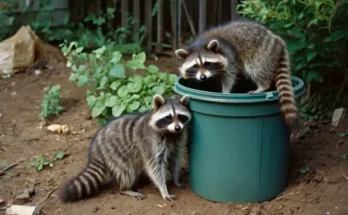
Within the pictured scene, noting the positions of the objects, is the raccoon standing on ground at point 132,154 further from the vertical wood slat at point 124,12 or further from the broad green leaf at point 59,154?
the vertical wood slat at point 124,12

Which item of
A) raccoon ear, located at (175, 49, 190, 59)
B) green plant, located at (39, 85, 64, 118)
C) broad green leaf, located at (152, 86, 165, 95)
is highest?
raccoon ear, located at (175, 49, 190, 59)

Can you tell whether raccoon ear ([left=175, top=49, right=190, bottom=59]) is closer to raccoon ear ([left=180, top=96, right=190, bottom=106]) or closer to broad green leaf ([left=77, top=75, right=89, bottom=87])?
raccoon ear ([left=180, top=96, right=190, bottom=106])

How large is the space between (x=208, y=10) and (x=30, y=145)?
9.73 ft

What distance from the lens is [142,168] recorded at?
437 cm

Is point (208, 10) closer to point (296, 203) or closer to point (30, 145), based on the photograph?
point (30, 145)

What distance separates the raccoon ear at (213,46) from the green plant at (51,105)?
2094 mm

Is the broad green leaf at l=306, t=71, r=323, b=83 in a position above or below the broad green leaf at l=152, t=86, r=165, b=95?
above

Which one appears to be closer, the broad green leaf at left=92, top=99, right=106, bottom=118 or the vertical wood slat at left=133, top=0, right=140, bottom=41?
the broad green leaf at left=92, top=99, right=106, bottom=118

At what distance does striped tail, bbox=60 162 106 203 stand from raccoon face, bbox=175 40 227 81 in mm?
986

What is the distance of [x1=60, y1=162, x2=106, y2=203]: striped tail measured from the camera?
4145 mm

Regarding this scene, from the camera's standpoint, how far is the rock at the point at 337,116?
4.89m

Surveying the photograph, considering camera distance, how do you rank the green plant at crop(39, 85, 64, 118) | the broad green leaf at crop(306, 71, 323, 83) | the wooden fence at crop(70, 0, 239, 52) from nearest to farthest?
the broad green leaf at crop(306, 71, 323, 83), the green plant at crop(39, 85, 64, 118), the wooden fence at crop(70, 0, 239, 52)

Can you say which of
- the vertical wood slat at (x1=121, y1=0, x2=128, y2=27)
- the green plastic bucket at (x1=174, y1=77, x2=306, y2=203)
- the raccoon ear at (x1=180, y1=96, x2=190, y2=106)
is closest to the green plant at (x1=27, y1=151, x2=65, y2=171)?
the green plastic bucket at (x1=174, y1=77, x2=306, y2=203)

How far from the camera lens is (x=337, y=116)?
4.92m
